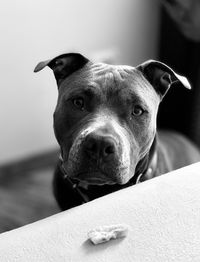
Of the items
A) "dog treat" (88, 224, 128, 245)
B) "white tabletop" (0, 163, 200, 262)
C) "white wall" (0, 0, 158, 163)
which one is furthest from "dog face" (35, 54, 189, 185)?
"white wall" (0, 0, 158, 163)

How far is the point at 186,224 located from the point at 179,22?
5.88ft

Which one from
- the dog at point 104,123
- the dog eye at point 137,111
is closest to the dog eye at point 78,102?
the dog at point 104,123

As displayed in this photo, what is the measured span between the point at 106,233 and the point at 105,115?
53 cm

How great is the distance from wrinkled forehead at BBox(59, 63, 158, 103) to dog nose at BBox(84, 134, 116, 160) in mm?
206

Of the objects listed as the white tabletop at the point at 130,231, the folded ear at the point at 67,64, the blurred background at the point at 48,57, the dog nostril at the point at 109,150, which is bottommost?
the blurred background at the point at 48,57

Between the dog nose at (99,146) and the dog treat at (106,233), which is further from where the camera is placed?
the dog nose at (99,146)

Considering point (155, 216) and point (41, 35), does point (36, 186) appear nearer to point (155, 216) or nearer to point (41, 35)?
point (41, 35)

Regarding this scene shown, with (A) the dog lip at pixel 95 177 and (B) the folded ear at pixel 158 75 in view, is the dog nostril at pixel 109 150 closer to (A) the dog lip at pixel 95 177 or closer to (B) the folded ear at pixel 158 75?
(A) the dog lip at pixel 95 177

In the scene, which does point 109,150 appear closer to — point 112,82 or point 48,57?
point 112,82

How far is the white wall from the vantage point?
95.1 inches

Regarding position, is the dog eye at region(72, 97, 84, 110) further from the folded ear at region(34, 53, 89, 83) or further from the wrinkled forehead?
the folded ear at region(34, 53, 89, 83)

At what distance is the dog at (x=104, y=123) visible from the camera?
128 centimetres

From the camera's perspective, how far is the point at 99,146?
4.08 ft

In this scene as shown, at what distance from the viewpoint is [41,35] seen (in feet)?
8.11
